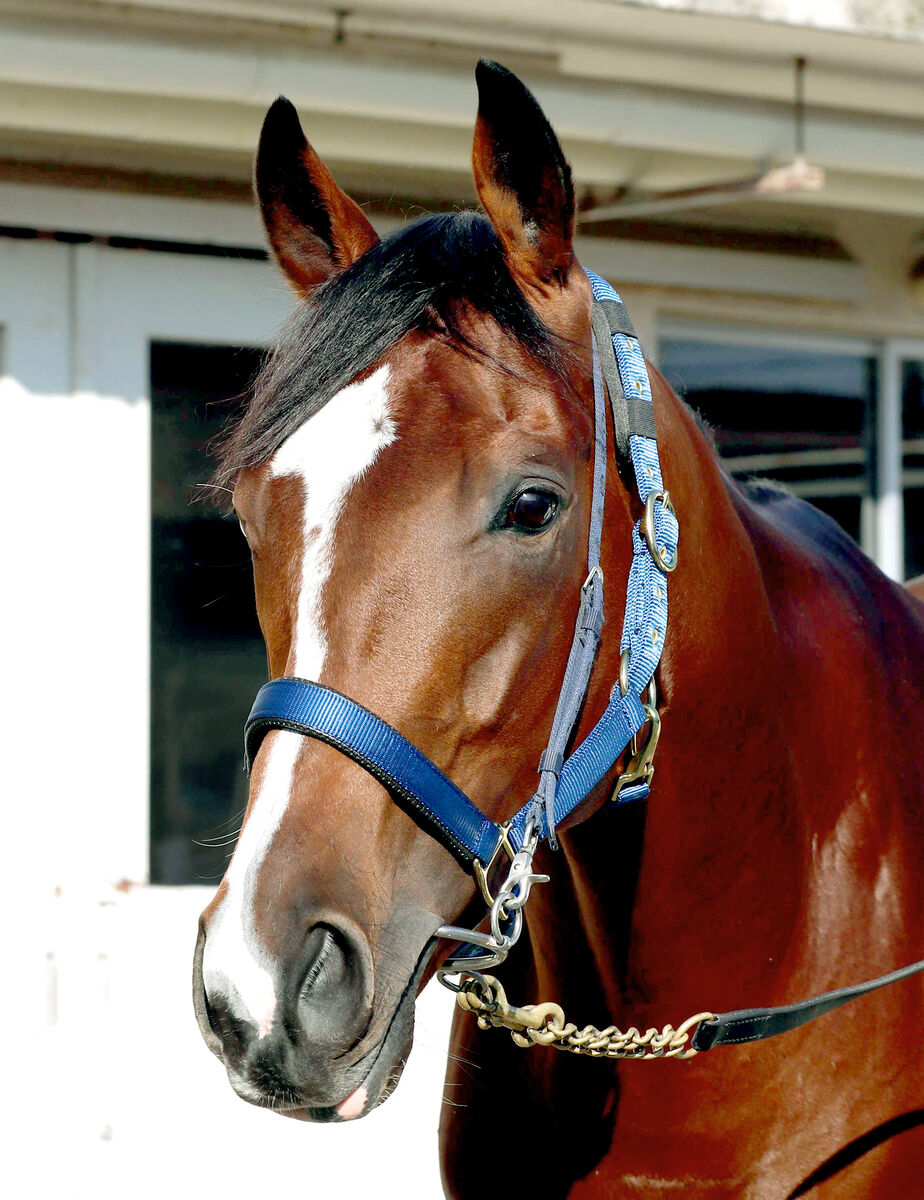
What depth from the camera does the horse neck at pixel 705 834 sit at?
5.33ft

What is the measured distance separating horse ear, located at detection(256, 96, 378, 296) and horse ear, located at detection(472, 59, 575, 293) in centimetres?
26

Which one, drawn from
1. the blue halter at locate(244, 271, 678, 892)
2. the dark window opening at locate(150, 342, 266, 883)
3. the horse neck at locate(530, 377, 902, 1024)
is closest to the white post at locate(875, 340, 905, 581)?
the dark window opening at locate(150, 342, 266, 883)

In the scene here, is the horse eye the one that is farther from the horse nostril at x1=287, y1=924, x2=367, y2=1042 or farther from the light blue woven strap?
the horse nostril at x1=287, y1=924, x2=367, y2=1042

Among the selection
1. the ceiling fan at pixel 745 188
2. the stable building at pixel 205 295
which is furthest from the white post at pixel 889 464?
the ceiling fan at pixel 745 188

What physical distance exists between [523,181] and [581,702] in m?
0.62

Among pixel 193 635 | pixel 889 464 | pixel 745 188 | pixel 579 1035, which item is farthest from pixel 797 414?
pixel 579 1035

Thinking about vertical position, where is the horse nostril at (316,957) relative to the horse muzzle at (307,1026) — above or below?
above

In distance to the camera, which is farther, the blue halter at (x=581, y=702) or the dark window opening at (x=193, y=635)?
the dark window opening at (x=193, y=635)

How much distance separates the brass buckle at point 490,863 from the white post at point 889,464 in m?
3.78

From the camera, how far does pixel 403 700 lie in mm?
1284

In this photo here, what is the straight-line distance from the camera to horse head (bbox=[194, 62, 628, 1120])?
3.96 ft

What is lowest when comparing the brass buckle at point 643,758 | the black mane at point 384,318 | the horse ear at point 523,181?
the brass buckle at point 643,758

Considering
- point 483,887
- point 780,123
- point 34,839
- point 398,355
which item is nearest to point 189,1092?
point 34,839

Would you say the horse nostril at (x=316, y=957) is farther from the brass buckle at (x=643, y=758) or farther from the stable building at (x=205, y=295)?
the stable building at (x=205, y=295)
